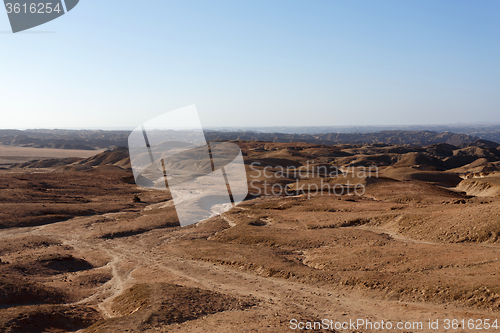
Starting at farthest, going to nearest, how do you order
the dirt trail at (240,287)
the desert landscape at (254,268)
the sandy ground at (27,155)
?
the sandy ground at (27,155), the dirt trail at (240,287), the desert landscape at (254,268)

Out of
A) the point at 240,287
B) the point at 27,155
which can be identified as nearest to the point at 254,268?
the point at 240,287

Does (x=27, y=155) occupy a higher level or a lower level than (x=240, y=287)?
higher

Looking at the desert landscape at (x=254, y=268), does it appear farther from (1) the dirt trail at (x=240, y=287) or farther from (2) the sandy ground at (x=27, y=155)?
(2) the sandy ground at (x=27, y=155)

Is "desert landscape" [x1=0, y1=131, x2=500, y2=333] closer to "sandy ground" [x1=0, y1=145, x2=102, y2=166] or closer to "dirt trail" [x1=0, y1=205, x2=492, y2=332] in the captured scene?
"dirt trail" [x1=0, y1=205, x2=492, y2=332]

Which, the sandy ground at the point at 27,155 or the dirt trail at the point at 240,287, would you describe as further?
the sandy ground at the point at 27,155

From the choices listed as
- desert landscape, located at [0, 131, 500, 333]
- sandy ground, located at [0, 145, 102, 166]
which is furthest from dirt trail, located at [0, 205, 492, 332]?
sandy ground, located at [0, 145, 102, 166]

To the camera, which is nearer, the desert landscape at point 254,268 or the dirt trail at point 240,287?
the desert landscape at point 254,268

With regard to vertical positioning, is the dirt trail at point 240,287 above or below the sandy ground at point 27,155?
below

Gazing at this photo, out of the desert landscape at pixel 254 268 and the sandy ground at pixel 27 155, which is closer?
the desert landscape at pixel 254 268

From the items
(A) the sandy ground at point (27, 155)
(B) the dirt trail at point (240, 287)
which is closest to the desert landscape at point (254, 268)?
(B) the dirt trail at point (240, 287)

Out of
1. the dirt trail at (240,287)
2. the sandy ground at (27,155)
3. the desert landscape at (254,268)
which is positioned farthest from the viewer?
the sandy ground at (27,155)

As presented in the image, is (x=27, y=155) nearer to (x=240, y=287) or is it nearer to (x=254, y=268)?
(x=254, y=268)

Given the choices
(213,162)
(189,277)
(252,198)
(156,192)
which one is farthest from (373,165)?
(189,277)
